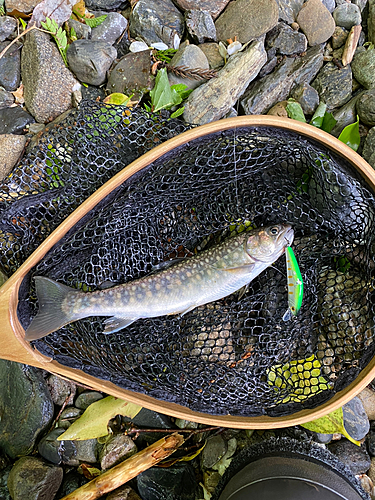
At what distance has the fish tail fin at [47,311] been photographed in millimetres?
1978

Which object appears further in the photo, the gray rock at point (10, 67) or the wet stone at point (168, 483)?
the gray rock at point (10, 67)

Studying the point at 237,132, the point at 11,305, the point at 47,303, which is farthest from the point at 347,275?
the point at 11,305

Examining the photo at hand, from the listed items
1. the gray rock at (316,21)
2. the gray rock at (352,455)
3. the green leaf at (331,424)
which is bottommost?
the gray rock at (352,455)

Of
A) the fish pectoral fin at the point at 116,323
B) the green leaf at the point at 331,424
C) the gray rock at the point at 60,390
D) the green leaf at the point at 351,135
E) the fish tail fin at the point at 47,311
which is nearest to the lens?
the fish tail fin at the point at 47,311

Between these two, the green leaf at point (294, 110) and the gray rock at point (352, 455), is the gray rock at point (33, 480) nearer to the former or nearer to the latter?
the gray rock at point (352, 455)

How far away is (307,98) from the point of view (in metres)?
2.69

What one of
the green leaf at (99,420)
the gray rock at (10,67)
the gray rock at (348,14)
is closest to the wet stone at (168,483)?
the green leaf at (99,420)

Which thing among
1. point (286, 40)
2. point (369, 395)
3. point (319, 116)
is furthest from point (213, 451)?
point (286, 40)

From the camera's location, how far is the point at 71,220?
1.98 meters

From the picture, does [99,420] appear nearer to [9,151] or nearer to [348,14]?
[9,151]

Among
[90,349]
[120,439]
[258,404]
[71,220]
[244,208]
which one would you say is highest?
[71,220]

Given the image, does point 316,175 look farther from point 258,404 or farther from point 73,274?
point 73,274

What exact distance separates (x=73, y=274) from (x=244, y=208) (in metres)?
1.12

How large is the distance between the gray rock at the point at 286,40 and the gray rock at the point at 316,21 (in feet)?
0.30
